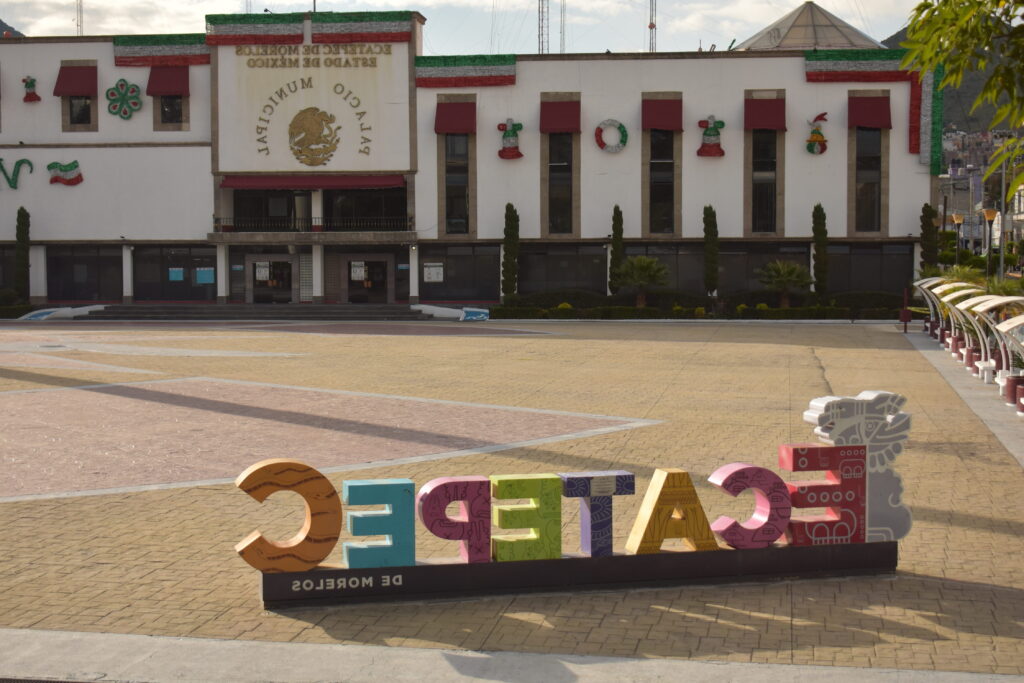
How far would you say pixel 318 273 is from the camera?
53594 mm

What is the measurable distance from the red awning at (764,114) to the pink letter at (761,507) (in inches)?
1744

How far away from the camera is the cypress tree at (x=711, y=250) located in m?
50.4

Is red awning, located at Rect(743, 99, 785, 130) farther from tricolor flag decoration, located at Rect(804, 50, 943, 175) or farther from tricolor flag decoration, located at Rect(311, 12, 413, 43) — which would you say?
tricolor flag decoration, located at Rect(311, 12, 413, 43)

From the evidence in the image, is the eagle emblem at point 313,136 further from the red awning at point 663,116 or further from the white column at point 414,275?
the red awning at point 663,116

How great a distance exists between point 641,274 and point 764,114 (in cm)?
940

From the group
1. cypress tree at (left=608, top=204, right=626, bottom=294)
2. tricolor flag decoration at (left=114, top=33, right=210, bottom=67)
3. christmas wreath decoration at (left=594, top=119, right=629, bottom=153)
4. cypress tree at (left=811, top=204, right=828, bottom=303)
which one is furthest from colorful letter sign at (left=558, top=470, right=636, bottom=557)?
tricolor flag decoration at (left=114, top=33, right=210, bottom=67)

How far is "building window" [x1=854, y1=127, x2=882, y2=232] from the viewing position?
51.0 metres

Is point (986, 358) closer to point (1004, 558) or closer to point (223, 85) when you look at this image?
point (1004, 558)

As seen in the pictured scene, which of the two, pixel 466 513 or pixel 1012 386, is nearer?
pixel 466 513

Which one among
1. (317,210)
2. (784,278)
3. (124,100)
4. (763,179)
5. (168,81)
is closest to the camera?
(784,278)

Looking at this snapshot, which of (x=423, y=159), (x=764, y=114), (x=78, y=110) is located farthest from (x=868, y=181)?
(x=78, y=110)

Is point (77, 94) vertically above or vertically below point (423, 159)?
above

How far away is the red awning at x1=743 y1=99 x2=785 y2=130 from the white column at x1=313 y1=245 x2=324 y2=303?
2054 centimetres

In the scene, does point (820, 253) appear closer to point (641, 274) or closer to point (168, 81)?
point (641, 274)
